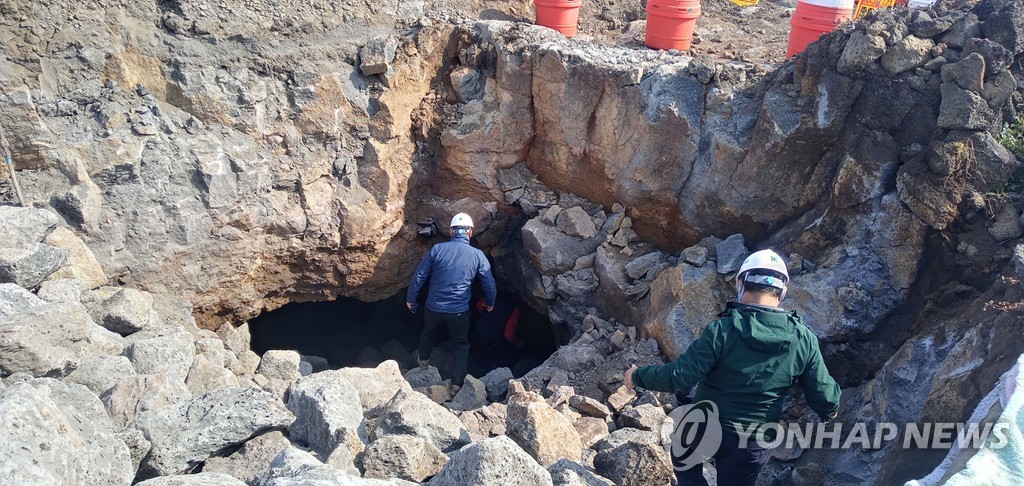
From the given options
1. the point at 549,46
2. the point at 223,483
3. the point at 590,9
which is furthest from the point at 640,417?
the point at 590,9

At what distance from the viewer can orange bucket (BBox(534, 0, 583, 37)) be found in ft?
19.7

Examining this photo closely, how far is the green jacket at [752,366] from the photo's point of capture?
2723mm

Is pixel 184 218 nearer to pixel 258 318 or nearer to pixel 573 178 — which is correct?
pixel 258 318

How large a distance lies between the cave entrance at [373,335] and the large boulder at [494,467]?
11.9 ft

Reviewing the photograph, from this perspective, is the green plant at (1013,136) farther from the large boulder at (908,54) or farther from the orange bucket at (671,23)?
the orange bucket at (671,23)

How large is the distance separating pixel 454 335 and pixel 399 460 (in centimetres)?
→ 263

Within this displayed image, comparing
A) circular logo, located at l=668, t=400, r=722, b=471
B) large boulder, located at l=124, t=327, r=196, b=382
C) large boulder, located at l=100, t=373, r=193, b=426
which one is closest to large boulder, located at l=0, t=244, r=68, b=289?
large boulder, located at l=124, t=327, r=196, b=382

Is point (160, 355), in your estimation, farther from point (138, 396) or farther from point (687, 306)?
point (687, 306)

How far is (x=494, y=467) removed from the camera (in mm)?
2650

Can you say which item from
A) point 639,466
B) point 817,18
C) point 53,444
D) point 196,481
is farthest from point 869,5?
point 53,444

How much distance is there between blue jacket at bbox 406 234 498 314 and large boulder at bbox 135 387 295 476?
2.10m

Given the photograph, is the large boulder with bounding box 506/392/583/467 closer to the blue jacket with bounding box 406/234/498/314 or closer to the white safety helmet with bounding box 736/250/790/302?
the white safety helmet with bounding box 736/250/790/302

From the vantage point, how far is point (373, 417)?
404 cm

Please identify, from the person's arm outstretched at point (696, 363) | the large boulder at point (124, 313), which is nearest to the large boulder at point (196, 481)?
the person's arm outstretched at point (696, 363)
